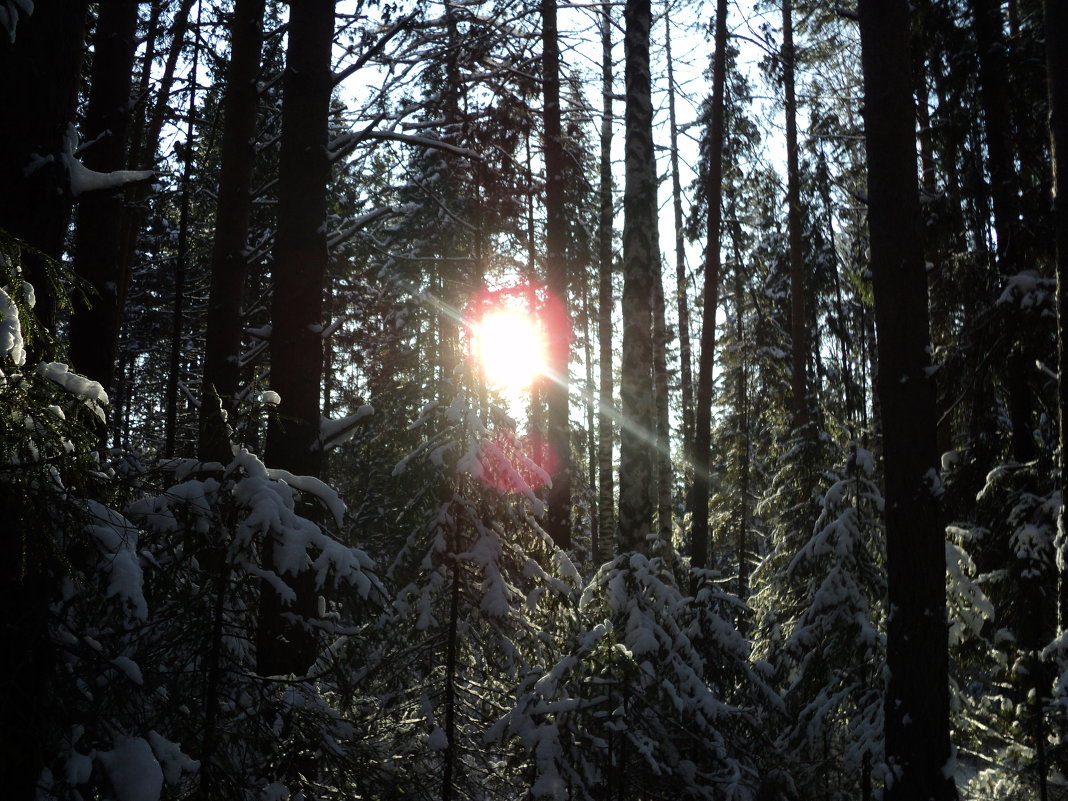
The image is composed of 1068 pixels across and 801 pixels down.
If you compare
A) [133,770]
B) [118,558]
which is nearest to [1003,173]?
[118,558]

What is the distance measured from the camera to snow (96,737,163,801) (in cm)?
278

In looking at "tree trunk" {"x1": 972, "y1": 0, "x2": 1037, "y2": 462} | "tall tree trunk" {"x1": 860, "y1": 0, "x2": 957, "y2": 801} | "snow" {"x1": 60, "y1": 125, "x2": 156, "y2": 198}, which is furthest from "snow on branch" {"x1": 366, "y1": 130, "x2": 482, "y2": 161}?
"tree trunk" {"x1": 972, "y1": 0, "x2": 1037, "y2": 462}

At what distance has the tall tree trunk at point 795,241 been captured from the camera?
1609cm

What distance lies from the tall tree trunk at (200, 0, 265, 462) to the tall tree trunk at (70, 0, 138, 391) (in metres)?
0.89

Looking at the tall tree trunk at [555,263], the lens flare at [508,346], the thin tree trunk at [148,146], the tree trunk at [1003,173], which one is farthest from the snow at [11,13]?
the lens flare at [508,346]

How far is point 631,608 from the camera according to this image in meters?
6.20

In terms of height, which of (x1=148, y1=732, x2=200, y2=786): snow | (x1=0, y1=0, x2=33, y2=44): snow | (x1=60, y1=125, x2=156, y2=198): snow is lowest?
(x1=148, y1=732, x2=200, y2=786): snow

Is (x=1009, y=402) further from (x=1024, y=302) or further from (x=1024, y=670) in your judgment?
(x=1024, y=670)

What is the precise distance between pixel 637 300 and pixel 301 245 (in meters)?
4.16

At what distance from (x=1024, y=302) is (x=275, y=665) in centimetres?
862

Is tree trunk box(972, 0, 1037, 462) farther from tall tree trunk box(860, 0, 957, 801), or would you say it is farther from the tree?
the tree

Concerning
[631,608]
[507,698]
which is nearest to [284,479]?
[507,698]

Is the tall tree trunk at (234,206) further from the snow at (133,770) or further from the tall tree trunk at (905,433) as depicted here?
the tall tree trunk at (905,433)

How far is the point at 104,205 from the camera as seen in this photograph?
23.4 feet
